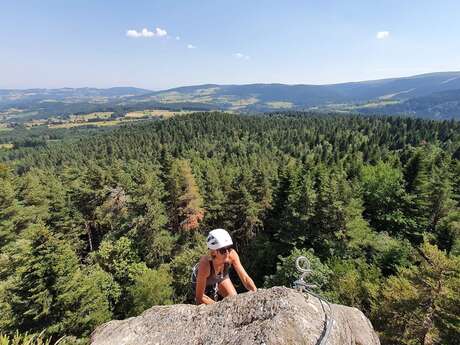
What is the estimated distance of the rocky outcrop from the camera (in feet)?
17.6

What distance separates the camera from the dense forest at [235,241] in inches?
718

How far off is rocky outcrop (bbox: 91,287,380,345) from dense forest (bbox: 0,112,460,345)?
12.0 m

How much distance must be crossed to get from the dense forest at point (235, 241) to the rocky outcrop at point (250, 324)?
1198 cm

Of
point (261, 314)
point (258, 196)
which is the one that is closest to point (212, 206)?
point (258, 196)

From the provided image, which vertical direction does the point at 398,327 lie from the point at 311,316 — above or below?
below

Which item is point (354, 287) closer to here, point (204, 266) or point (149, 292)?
point (149, 292)

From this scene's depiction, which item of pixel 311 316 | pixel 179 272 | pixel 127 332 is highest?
pixel 311 316

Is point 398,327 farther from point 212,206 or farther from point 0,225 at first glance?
point 0,225

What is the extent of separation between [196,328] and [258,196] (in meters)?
33.6

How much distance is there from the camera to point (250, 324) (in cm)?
581

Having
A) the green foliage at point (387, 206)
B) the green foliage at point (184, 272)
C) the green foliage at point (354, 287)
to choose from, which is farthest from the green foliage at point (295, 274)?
the green foliage at point (387, 206)

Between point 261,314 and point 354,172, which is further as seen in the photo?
point 354,172

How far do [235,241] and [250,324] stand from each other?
120 feet

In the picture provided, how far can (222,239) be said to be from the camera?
7004 mm
